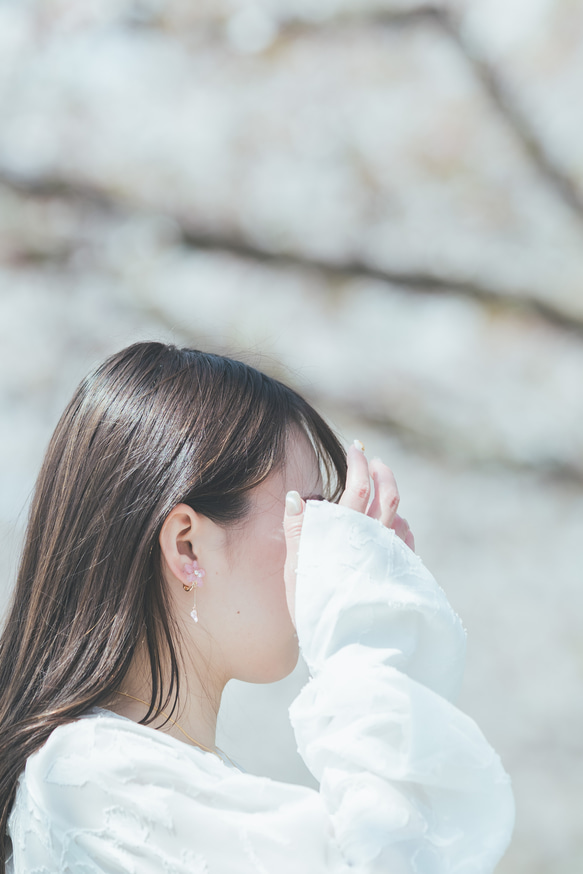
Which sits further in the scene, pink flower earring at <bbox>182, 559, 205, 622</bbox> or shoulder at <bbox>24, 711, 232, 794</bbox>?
pink flower earring at <bbox>182, 559, 205, 622</bbox>

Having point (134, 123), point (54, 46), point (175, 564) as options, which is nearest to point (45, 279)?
point (134, 123)

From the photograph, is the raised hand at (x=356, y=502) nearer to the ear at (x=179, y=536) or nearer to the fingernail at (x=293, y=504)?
the fingernail at (x=293, y=504)

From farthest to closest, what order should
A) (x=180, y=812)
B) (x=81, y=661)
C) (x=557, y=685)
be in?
1. (x=557, y=685)
2. (x=81, y=661)
3. (x=180, y=812)

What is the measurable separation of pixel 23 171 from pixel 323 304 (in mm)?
825

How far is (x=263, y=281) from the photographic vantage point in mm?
1988

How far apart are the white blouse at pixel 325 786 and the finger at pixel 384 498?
0.11m

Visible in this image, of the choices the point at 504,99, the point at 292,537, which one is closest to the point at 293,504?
the point at 292,537

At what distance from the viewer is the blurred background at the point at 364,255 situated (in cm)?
186

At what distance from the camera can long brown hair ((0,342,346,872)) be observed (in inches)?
37.2

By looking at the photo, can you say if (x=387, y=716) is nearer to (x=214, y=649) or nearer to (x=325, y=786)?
(x=325, y=786)

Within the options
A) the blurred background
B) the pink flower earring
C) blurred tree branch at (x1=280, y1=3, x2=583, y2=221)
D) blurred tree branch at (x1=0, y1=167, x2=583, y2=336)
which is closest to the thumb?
the pink flower earring

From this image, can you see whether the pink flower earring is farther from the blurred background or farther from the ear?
the blurred background

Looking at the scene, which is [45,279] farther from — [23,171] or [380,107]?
[380,107]

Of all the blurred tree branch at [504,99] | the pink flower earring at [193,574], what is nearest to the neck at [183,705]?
the pink flower earring at [193,574]
